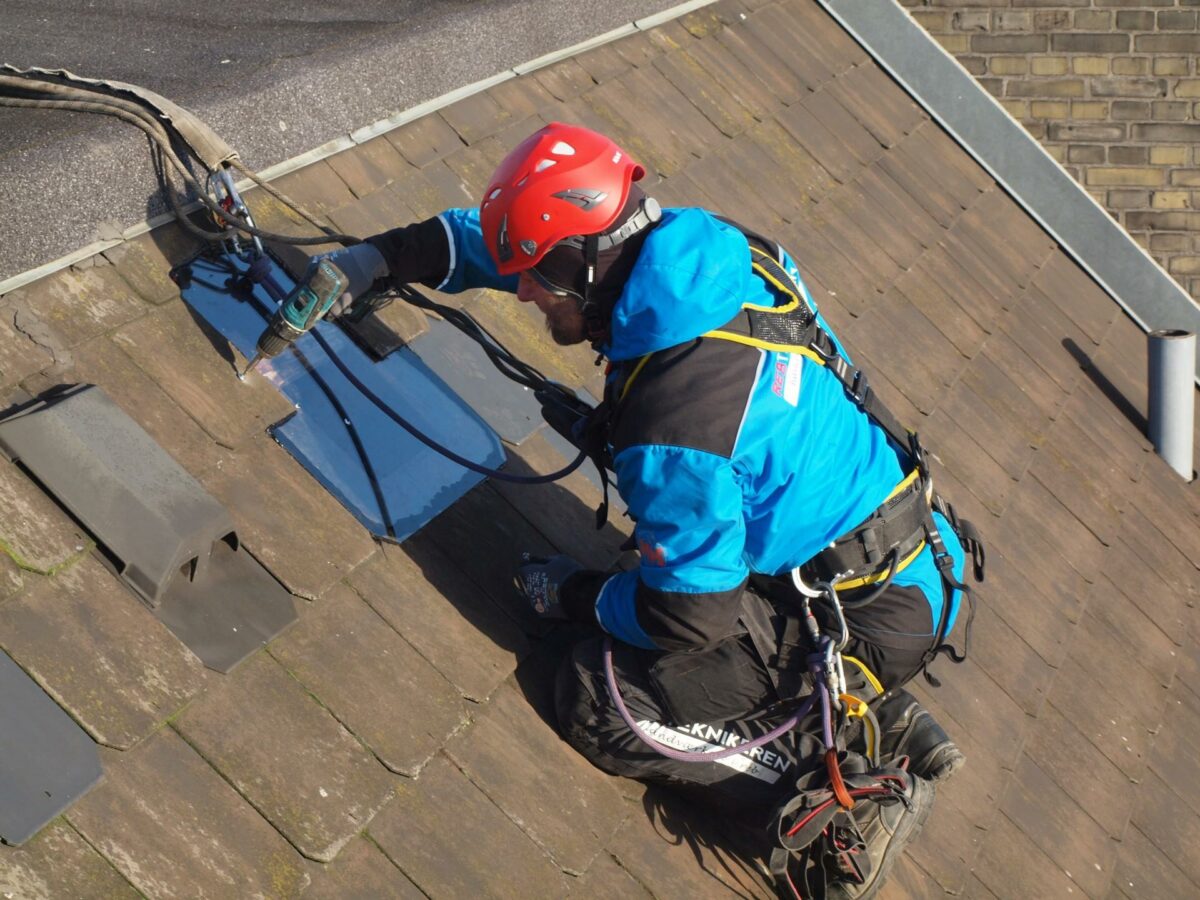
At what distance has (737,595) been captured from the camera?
9.30ft

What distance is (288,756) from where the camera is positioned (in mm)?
2475

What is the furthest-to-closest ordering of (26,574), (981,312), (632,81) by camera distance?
(981,312), (632,81), (26,574)

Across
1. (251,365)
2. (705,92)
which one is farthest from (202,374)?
(705,92)

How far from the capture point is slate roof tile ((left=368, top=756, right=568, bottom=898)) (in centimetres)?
252

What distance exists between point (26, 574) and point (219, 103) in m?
1.42

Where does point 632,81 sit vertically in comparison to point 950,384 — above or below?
above

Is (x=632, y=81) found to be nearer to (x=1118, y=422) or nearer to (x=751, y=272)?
(x=751, y=272)

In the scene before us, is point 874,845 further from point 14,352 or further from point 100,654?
point 14,352

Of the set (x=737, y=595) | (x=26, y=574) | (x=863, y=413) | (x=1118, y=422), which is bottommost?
(x=1118, y=422)

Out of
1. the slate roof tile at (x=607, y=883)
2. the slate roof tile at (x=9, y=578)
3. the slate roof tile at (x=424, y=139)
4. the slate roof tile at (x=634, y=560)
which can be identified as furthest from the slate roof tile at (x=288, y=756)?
the slate roof tile at (x=424, y=139)

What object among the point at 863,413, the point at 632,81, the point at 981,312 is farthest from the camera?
the point at 981,312

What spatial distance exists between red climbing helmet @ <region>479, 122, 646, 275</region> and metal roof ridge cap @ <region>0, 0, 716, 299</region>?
84 centimetres

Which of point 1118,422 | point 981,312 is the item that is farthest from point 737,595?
point 1118,422

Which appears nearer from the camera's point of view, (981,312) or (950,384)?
(950,384)
